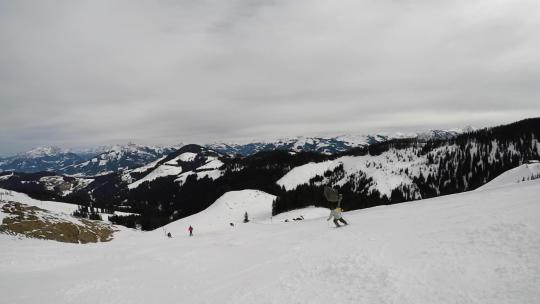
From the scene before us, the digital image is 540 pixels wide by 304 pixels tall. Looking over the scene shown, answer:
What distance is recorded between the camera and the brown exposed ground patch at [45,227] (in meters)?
53.6

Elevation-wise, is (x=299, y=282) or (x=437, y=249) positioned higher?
(x=437, y=249)

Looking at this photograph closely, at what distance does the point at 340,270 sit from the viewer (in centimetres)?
1273

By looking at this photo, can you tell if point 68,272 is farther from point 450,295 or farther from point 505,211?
point 505,211

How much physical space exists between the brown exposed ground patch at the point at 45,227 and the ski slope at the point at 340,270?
1398 inches

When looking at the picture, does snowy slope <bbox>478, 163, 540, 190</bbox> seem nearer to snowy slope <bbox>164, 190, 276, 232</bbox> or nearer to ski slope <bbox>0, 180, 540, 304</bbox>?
snowy slope <bbox>164, 190, 276, 232</bbox>

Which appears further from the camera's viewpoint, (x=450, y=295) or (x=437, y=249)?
(x=437, y=249)

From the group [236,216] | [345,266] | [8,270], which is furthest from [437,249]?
[236,216]

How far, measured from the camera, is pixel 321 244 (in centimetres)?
1827

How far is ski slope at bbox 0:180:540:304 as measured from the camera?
9.69 meters

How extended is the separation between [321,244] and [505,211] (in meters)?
9.43

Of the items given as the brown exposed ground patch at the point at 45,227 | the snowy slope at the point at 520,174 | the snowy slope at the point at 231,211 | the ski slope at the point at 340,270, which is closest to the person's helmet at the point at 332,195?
the ski slope at the point at 340,270

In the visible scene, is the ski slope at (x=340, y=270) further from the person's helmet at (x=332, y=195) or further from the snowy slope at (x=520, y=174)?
the snowy slope at (x=520, y=174)

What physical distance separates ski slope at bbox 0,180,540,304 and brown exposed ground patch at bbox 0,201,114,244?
35502mm

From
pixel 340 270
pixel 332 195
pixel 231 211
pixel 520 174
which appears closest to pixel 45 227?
pixel 332 195
